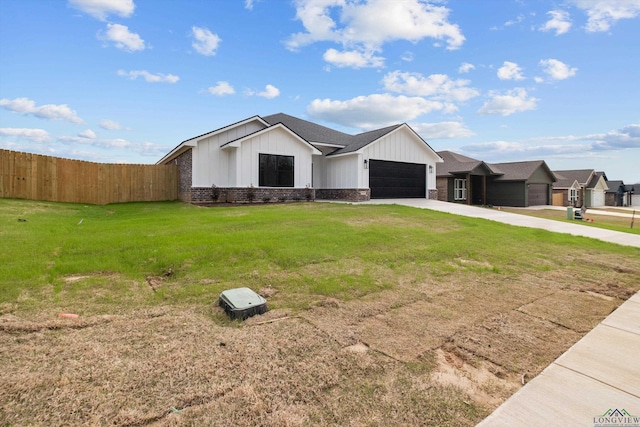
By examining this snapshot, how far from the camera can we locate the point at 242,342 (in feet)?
10.4

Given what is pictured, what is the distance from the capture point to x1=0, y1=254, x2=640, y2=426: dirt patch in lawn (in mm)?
2209

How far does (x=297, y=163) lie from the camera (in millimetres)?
18484

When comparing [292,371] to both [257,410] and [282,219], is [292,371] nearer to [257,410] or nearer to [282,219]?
[257,410]

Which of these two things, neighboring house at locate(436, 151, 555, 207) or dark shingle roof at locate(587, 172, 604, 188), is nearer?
neighboring house at locate(436, 151, 555, 207)

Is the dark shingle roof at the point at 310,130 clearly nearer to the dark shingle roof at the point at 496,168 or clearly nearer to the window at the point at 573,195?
the dark shingle roof at the point at 496,168

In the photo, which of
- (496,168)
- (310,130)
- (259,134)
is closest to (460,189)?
(496,168)

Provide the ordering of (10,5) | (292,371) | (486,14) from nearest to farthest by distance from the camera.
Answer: (292,371), (10,5), (486,14)

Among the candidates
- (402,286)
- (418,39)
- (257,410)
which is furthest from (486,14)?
Result: (257,410)

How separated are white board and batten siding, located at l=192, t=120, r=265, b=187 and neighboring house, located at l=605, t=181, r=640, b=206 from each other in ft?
184

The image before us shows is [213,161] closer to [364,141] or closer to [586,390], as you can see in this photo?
[364,141]

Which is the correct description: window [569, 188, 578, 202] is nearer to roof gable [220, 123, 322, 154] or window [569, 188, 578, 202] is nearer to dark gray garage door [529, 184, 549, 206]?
dark gray garage door [529, 184, 549, 206]

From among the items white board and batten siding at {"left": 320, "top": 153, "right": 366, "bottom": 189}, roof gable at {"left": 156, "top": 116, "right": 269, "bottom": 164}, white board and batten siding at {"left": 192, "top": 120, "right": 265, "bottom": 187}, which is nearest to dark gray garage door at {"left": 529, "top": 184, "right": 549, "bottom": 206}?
white board and batten siding at {"left": 320, "top": 153, "right": 366, "bottom": 189}

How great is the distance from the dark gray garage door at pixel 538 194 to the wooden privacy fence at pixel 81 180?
32.4 meters

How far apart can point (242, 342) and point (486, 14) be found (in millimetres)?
14850
